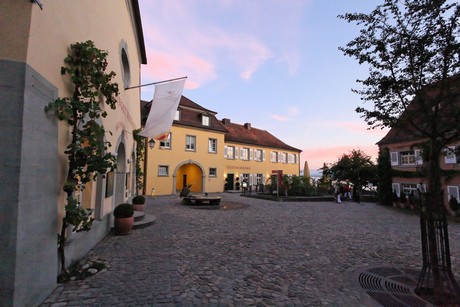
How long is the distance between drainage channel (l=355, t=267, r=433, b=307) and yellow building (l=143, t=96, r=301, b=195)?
2004cm

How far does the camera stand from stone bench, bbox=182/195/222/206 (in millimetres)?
15531

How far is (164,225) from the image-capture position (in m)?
9.25

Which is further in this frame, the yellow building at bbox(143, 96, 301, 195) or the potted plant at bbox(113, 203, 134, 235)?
the yellow building at bbox(143, 96, 301, 195)

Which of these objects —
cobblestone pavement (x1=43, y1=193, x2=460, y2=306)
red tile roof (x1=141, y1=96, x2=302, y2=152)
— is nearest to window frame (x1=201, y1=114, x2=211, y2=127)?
red tile roof (x1=141, y1=96, x2=302, y2=152)

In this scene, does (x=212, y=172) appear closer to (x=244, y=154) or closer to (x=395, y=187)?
(x=244, y=154)

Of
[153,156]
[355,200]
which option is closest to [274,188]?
[355,200]

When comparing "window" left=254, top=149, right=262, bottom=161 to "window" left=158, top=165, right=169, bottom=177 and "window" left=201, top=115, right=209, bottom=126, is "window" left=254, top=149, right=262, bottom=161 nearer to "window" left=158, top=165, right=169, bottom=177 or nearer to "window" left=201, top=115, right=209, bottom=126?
"window" left=201, top=115, right=209, bottom=126

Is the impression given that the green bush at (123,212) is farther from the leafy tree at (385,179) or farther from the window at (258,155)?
the window at (258,155)

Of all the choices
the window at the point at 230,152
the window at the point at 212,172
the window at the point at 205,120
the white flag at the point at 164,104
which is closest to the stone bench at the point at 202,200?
the white flag at the point at 164,104

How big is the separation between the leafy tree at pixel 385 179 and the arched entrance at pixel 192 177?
1650 cm

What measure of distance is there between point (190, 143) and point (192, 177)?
14.0ft

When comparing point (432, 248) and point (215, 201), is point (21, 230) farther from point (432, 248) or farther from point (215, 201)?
point (215, 201)

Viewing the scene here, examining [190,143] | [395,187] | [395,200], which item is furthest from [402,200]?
[190,143]

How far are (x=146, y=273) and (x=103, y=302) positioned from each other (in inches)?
44.1
